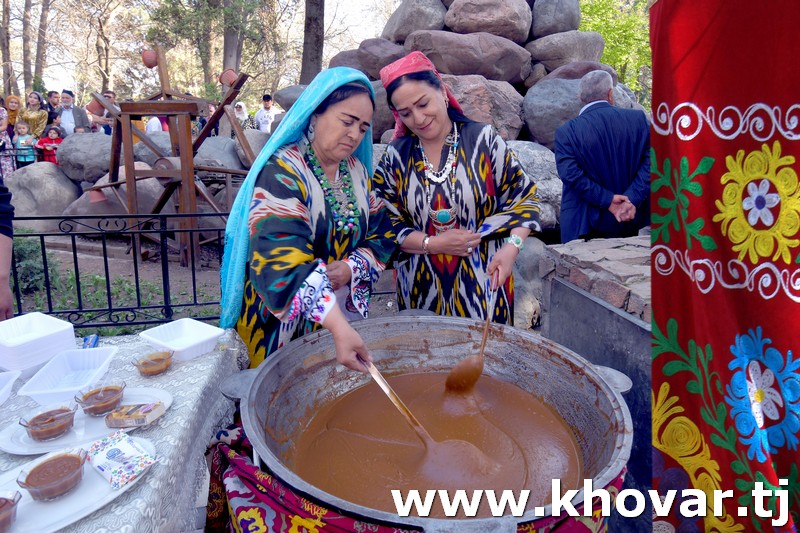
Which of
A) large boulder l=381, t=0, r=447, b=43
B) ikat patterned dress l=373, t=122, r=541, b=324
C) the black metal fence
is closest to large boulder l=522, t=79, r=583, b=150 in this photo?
large boulder l=381, t=0, r=447, b=43

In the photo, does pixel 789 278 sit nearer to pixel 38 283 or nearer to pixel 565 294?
pixel 565 294

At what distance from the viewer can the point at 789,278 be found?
1262 mm

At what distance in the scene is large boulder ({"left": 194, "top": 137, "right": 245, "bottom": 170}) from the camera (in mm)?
8388

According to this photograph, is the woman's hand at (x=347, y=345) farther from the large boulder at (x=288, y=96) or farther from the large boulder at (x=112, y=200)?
the large boulder at (x=288, y=96)

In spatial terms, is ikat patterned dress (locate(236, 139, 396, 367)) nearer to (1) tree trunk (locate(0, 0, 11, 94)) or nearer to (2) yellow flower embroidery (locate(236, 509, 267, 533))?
(2) yellow flower embroidery (locate(236, 509, 267, 533))

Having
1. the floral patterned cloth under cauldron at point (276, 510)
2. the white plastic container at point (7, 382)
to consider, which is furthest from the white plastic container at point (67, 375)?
the floral patterned cloth under cauldron at point (276, 510)

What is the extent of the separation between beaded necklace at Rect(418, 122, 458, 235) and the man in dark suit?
1.99 metres

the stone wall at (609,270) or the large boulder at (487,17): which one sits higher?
the large boulder at (487,17)

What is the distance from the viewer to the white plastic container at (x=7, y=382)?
152 centimetres

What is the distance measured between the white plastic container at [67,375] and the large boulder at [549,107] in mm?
6208

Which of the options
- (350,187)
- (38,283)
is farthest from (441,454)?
(38,283)

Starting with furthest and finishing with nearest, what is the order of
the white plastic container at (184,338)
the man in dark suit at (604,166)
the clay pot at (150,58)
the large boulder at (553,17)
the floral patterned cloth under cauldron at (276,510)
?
the large boulder at (553,17) < the clay pot at (150,58) < the man in dark suit at (604,166) < the white plastic container at (184,338) < the floral patterned cloth under cauldron at (276,510)

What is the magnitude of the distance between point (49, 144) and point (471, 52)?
832 cm

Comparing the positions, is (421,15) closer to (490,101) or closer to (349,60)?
(349,60)
